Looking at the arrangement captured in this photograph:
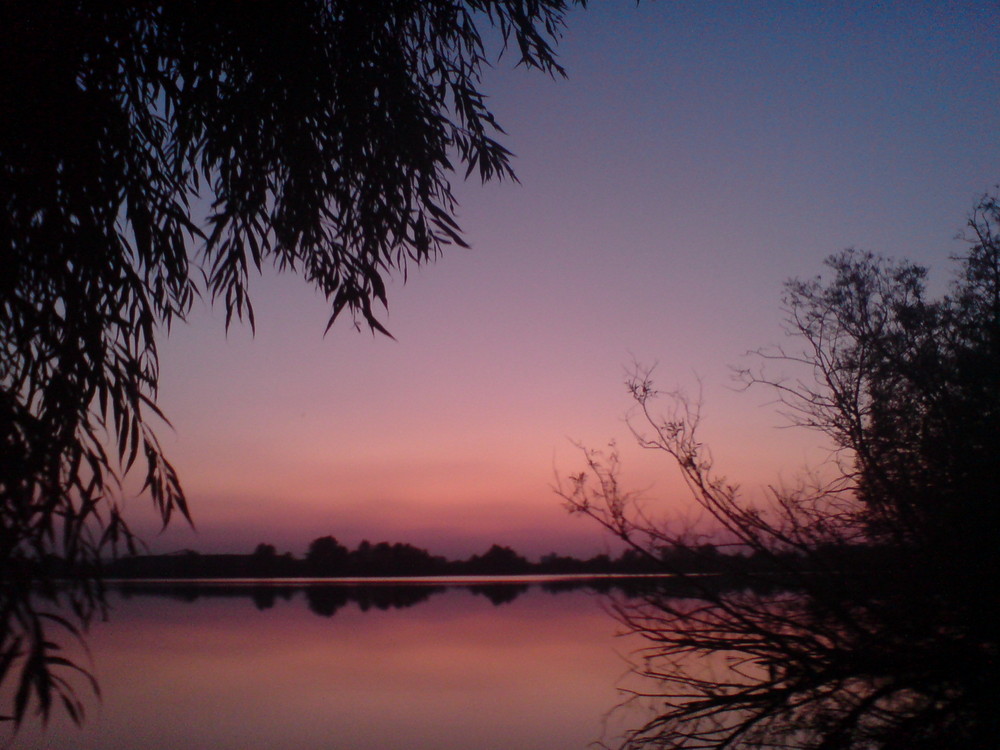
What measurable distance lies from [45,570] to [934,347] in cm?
459

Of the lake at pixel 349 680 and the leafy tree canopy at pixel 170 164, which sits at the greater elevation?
the leafy tree canopy at pixel 170 164

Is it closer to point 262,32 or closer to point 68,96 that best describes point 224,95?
point 262,32

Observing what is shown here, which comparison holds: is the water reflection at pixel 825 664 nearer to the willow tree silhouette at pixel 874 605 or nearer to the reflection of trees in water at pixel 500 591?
the willow tree silhouette at pixel 874 605

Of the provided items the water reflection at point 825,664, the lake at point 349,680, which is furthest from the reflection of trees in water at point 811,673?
the lake at point 349,680

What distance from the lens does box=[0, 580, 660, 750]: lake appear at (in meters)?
4.07

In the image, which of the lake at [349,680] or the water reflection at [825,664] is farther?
the lake at [349,680]

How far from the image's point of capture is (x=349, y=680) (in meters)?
5.19

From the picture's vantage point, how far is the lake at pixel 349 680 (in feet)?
13.3

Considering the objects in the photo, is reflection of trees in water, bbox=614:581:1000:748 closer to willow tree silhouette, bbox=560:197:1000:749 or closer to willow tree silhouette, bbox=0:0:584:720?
willow tree silhouette, bbox=560:197:1000:749

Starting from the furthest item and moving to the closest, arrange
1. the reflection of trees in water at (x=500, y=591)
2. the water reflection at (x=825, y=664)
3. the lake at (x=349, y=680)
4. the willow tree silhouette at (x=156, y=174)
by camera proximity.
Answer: the reflection of trees in water at (x=500, y=591)
the lake at (x=349, y=680)
the water reflection at (x=825, y=664)
the willow tree silhouette at (x=156, y=174)

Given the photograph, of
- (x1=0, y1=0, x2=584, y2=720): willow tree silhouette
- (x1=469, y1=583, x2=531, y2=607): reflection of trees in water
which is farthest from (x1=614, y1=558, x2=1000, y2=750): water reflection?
(x1=469, y1=583, x2=531, y2=607): reflection of trees in water

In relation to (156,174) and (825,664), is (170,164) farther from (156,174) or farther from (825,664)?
(825,664)

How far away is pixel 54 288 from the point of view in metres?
2.28

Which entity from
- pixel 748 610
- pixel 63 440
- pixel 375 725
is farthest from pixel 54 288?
pixel 748 610
